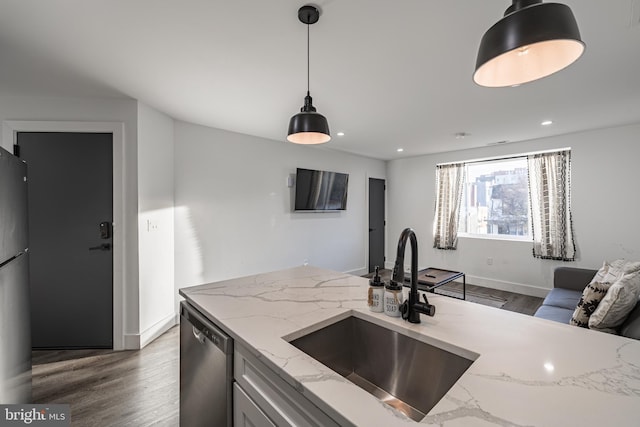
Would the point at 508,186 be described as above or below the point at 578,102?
below

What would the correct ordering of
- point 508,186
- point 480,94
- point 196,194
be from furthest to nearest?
point 508,186
point 196,194
point 480,94

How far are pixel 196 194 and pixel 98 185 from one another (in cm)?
96

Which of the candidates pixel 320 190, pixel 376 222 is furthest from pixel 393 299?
pixel 376 222

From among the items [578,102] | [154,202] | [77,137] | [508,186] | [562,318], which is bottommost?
[562,318]

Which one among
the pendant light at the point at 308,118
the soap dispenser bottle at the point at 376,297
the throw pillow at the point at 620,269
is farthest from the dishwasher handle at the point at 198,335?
the throw pillow at the point at 620,269

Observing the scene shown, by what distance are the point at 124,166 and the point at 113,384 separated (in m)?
1.84

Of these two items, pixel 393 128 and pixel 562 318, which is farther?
pixel 393 128

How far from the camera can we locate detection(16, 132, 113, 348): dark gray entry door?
257 centimetres

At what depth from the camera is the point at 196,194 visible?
3.38 meters

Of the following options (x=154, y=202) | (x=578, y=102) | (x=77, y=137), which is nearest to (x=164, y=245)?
(x=154, y=202)

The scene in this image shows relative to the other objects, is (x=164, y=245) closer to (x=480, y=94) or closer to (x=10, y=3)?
(x=10, y=3)

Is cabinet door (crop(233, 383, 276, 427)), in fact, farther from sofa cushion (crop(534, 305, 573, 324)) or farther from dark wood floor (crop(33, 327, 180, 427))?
A: sofa cushion (crop(534, 305, 573, 324))

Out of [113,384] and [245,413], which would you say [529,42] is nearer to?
[245,413]

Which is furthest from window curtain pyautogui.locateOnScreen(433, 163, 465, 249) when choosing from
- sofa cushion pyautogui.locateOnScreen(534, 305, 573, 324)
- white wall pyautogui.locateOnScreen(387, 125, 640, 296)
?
sofa cushion pyautogui.locateOnScreen(534, 305, 573, 324)
